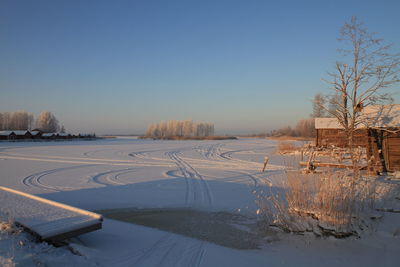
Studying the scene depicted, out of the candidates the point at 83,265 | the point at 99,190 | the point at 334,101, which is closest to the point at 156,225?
the point at 83,265

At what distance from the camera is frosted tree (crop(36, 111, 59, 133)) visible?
9888cm

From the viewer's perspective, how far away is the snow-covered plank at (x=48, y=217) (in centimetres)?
377

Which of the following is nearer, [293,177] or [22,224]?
[22,224]

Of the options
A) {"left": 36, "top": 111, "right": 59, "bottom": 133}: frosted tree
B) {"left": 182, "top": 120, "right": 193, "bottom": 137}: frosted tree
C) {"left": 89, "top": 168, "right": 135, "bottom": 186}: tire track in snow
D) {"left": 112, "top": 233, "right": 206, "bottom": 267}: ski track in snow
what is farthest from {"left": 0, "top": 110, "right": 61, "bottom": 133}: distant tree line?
{"left": 112, "top": 233, "right": 206, "bottom": 267}: ski track in snow

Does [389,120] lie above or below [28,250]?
above

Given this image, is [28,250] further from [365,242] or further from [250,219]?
[365,242]

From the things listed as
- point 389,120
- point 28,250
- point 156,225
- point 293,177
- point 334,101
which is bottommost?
point 156,225

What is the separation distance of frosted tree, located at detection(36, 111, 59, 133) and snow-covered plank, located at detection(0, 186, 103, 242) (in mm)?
108336

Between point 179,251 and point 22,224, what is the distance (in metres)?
2.55

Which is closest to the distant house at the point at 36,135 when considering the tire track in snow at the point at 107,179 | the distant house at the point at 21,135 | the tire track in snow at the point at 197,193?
the distant house at the point at 21,135

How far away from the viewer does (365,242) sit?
174 inches

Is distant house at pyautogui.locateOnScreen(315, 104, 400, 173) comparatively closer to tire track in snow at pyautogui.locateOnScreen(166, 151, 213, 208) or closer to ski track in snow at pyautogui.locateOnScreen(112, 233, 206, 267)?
tire track in snow at pyautogui.locateOnScreen(166, 151, 213, 208)

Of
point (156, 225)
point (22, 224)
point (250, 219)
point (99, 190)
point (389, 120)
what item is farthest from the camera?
point (389, 120)

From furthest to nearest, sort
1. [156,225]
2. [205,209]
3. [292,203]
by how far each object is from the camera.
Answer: [205,209]
[156,225]
[292,203]
